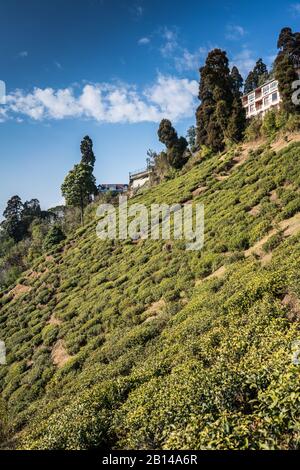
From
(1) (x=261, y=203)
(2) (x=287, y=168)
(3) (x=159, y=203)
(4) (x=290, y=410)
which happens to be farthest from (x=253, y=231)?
(3) (x=159, y=203)

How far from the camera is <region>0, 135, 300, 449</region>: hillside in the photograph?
6.66 metres

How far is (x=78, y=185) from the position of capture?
56938 mm

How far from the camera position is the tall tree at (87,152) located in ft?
250

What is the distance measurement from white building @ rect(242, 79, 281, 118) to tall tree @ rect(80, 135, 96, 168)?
34.0 m

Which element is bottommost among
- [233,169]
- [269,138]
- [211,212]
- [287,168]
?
[211,212]

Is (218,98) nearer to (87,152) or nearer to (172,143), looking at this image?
(172,143)

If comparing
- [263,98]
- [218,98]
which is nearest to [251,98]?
[263,98]

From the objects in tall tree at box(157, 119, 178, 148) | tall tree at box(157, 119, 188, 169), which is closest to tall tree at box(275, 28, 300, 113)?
tall tree at box(157, 119, 188, 169)

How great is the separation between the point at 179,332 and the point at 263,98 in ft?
213

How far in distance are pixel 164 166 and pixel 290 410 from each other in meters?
50.7

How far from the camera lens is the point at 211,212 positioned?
90.2 feet

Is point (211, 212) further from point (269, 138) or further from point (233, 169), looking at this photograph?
point (269, 138)

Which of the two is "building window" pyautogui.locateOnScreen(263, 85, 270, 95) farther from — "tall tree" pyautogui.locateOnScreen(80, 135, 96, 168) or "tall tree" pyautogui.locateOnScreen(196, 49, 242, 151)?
"tall tree" pyautogui.locateOnScreen(80, 135, 96, 168)
